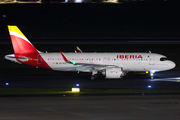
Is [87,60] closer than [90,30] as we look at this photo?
Yes

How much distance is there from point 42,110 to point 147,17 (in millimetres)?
73354

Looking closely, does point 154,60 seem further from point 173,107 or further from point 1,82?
point 1,82

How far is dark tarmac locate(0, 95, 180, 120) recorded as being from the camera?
847 inches

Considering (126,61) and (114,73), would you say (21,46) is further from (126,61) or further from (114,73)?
(126,61)

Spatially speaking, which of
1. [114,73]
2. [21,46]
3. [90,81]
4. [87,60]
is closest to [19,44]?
[21,46]

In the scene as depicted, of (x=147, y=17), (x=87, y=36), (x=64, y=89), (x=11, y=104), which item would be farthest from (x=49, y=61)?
(x=147, y=17)

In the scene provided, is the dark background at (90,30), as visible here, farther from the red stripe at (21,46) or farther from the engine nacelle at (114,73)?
the engine nacelle at (114,73)

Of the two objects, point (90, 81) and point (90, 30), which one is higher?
point (90, 30)

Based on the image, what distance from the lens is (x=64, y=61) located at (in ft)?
136

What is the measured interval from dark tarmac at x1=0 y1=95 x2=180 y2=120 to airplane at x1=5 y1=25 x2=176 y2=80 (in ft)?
42.1

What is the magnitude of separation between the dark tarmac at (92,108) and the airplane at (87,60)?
42.1 ft

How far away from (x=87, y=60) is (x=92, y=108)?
1761 cm

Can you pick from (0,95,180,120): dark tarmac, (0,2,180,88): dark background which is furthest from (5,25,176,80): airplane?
(0,95,180,120): dark tarmac

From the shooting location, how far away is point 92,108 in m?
24.0
